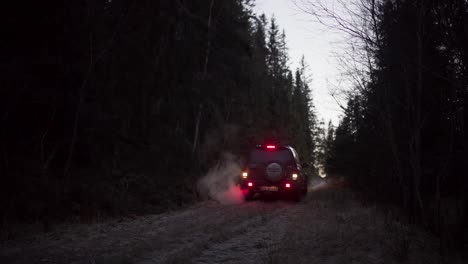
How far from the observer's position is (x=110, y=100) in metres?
15.3

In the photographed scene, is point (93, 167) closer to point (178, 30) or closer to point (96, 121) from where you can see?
point (96, 121)

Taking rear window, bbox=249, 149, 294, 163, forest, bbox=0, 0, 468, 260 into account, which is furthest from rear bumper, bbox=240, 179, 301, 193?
forest, bbox=0, 0, 468, 260

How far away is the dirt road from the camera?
6266 millimetres

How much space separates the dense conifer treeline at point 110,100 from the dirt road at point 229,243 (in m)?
2.32

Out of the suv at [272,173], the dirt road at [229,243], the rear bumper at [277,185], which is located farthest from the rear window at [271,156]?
the dirt road at [229,243]

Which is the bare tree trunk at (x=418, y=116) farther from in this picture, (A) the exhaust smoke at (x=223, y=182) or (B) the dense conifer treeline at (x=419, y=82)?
(A) the exhaust smoke at (x=223, y=182)

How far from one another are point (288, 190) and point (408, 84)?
785 centimetres

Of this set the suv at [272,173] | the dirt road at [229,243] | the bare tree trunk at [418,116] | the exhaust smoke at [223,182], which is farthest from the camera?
the exhaust smoke at [223,182]

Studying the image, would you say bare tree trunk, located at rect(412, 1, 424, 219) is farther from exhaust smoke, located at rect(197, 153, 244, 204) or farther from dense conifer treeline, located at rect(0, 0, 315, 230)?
exhaust smoke, located at rect(197, 153, 244, 204)

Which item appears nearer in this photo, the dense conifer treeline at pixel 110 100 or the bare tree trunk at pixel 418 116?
the bare tree trunk at pixel 418 116

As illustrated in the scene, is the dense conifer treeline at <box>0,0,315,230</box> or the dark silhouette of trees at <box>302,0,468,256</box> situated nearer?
the dark silhouette of trees at <box>302,0,468,256</box>

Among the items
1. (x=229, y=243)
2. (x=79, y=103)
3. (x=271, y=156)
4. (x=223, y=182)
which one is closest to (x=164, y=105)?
(x=223, y=182)

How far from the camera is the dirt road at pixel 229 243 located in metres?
6.27

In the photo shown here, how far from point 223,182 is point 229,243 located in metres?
15.3
